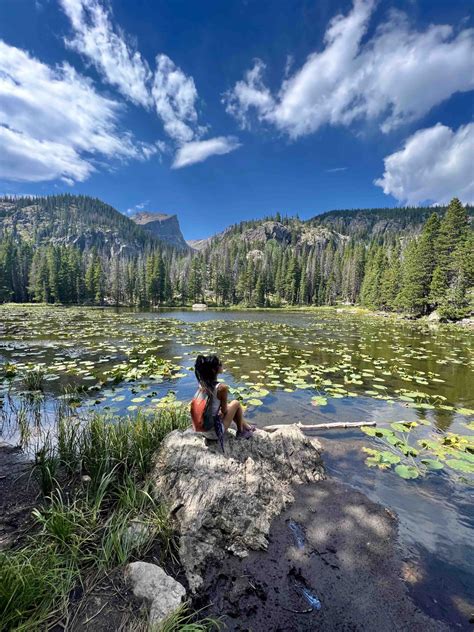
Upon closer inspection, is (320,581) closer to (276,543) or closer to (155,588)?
(276,543)

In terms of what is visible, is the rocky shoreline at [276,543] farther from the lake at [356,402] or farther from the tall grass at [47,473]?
the tall grass at [47,473]

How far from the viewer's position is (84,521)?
331 centimetres

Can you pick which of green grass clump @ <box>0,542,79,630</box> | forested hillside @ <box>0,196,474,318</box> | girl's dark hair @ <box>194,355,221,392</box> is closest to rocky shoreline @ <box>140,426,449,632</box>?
girl's dark hair @ <box>194,355,221,392</box>

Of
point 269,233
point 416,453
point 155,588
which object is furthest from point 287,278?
point 269,233

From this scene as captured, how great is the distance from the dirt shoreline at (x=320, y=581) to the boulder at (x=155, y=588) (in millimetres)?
361

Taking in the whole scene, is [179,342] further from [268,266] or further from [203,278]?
[268,266]

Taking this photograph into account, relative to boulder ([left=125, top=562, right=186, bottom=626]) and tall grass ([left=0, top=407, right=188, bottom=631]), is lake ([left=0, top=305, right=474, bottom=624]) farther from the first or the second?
boulder ([left=125, top=562, right=186, bottom=626])

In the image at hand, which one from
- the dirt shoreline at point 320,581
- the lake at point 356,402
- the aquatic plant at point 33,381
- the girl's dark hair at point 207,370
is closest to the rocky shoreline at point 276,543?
the dirt shoreline at point 320,581

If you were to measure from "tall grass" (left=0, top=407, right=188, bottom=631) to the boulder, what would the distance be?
0.68 ft

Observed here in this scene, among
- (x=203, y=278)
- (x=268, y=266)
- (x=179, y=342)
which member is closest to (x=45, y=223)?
(x=203, y=278)

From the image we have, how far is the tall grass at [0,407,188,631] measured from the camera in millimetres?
2324

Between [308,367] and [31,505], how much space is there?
1044 centimetres

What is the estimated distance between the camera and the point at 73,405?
765cm

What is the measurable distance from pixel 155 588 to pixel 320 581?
1742mm
